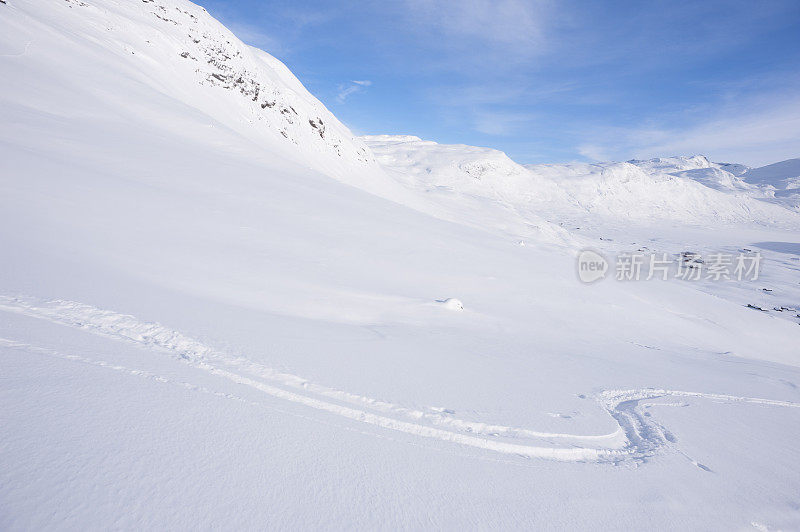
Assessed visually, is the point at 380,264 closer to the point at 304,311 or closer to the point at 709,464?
the point at 304,311

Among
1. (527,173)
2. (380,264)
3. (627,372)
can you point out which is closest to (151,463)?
(627,372)

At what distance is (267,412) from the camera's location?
2.84 m

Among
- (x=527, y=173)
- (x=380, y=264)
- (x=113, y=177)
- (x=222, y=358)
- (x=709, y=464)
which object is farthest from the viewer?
(x=527, y=173)

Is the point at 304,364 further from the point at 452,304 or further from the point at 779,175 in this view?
the point at 779,175

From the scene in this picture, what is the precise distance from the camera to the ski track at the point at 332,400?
307 cm

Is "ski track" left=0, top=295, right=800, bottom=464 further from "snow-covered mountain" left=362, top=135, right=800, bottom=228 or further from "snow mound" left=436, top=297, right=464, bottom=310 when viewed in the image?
"snow-covered mountain" left=362, top=135, right=800, bottom=228

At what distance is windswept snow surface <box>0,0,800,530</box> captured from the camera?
6.99 feet

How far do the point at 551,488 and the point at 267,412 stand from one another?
219cm

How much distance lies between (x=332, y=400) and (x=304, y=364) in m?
0.72

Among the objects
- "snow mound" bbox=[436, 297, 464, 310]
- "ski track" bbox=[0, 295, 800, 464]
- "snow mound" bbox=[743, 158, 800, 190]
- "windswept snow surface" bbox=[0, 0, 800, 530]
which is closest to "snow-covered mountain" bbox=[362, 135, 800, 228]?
"snow mound" bbox=[743, 158, 800, 190]

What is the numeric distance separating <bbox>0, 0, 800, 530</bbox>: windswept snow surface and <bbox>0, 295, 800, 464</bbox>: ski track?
28mm

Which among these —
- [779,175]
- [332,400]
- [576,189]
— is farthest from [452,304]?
[779,175]

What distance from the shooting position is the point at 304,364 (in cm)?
386

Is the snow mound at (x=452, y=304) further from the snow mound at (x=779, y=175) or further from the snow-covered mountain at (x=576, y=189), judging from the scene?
the snow mound at (x=779, y=175)
